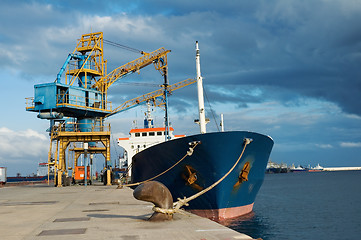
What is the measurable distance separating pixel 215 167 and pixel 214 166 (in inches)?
2.4

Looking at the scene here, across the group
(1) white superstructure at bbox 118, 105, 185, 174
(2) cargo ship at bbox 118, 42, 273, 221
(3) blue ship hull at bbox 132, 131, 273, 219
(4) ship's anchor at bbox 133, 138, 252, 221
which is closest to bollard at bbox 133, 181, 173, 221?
(4) ship's anchor at bbox 133, 138, 252, 221

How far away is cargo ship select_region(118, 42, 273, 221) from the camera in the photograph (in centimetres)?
1534

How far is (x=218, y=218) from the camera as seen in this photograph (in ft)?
51.7

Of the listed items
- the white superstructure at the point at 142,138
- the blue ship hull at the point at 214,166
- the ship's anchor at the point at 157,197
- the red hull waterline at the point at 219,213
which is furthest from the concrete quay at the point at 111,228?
the white superstructure at the point at 142,138

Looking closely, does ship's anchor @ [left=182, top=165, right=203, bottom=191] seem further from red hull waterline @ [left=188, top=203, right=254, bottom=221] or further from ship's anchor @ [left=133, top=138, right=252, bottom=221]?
ship's anchor @ [left=133, top=138, right=252, bottom=221]

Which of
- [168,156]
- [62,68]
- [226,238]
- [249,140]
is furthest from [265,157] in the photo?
[62,68]

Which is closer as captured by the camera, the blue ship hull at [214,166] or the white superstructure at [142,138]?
the blue ship hull at [214,166]

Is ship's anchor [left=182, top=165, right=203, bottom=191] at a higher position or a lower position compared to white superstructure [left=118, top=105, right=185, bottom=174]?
lower

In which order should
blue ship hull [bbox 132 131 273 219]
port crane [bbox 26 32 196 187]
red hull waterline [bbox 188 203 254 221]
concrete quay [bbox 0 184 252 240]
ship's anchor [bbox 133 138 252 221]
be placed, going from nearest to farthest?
concrete quay [bbox 0 184 252 240]
ship's anchor [bbox 133 138 252 221]
blue ship hull [bbox 132 131 273 219]
red hull waterline [bbox 188 203 254 221]
port crane [bbox 26 32 196 187]

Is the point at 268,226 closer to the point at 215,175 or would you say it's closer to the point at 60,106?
the point at 215,175

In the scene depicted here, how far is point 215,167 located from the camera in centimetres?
1534

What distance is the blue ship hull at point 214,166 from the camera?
15.3 m

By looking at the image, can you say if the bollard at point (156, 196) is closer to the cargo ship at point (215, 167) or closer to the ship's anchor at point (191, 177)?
the cargo ship at point (215, 167)

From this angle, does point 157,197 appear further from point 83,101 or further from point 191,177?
point 83,101
